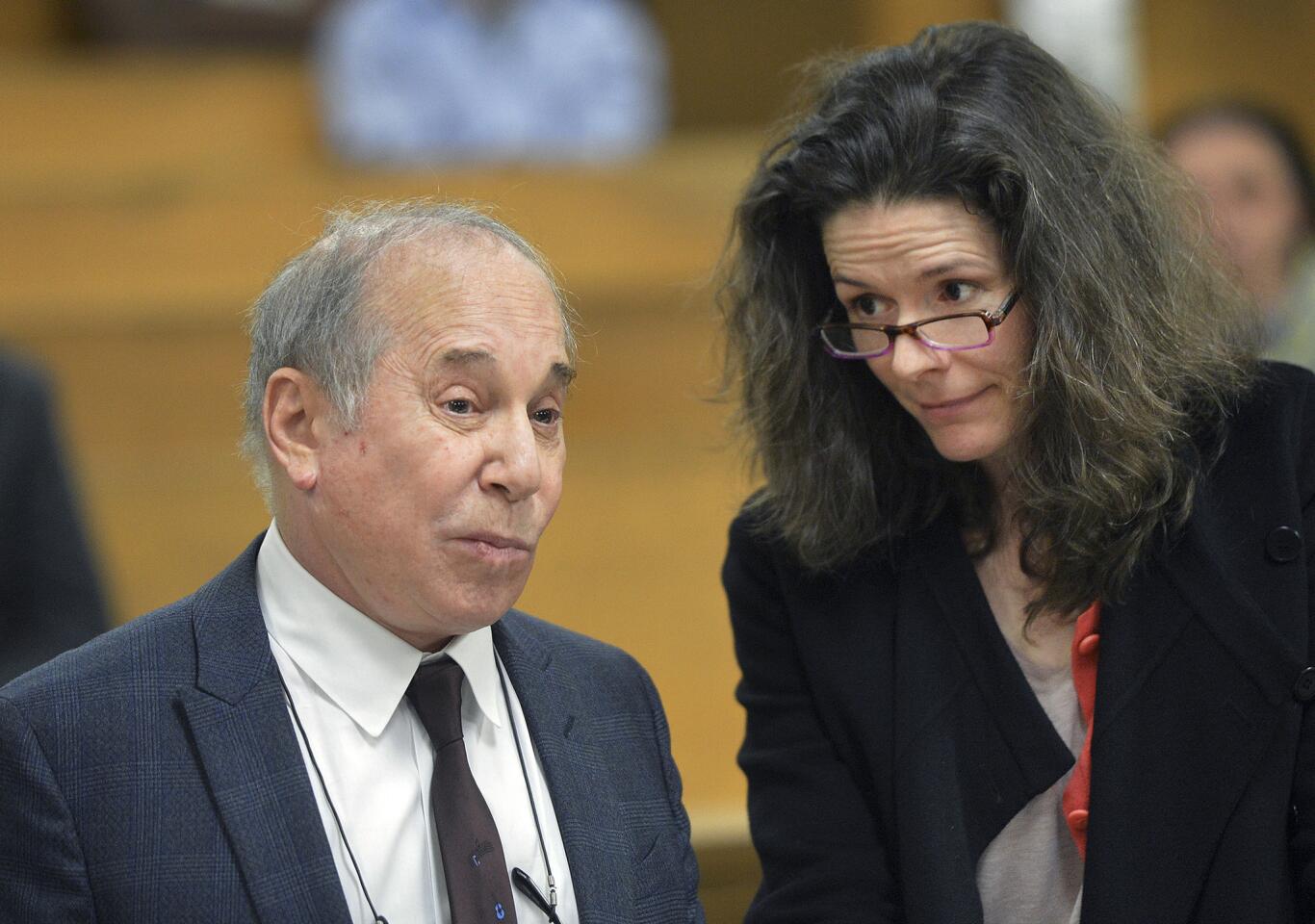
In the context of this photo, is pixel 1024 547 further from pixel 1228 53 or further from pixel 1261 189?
pixel 1228 53

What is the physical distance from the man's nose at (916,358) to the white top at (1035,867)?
485mm

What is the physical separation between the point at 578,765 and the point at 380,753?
0.24 m

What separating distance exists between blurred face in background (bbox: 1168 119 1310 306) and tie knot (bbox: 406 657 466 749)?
2499mm

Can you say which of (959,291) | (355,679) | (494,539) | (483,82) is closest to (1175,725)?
(959,291)

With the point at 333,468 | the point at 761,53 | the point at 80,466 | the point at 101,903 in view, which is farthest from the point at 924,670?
the point at 761,53

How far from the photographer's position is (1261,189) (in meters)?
3.72

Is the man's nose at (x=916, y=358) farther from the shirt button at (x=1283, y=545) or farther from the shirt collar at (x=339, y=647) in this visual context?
the shirt collar at (x=339, y=647)

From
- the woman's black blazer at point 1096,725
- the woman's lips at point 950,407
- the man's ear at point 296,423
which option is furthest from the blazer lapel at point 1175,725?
the man's ear at point 296,423

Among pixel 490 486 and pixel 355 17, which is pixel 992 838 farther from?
pixel 355 17

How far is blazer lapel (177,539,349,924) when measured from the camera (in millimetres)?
1594

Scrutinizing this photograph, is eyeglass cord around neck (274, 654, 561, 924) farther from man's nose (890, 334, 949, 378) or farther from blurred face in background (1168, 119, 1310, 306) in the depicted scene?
blurred face in background (1168, 119, 1310, 306)

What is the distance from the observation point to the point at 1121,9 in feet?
17.1

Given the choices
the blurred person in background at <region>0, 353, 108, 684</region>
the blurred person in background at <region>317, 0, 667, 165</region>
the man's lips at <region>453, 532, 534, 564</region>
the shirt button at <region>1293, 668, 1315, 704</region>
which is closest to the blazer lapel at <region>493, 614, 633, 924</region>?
the man's lips at <region>453, 532, 534, 564</region>

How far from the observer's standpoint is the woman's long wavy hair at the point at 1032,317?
2006mm
